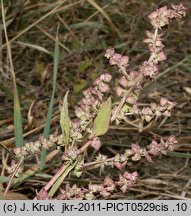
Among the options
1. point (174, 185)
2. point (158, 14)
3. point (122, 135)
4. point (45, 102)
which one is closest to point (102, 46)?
point (45, 102)

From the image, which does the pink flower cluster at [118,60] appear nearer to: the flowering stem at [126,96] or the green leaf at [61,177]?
the flowering stem at [126,96]

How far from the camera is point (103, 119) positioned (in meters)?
0.69

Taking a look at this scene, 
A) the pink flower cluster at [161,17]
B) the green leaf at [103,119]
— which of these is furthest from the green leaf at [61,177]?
the pink flower cluster at [161,17]

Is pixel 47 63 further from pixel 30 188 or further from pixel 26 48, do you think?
pixel 30 188

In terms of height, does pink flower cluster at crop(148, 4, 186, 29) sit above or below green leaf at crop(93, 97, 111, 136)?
above

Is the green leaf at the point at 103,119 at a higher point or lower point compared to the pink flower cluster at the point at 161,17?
lower

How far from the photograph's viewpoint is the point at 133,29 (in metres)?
1.69

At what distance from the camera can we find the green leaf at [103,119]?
0.69m

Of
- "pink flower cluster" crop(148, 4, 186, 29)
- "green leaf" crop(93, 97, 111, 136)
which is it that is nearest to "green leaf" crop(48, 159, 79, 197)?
"green leaf" crop(93, 97, 111, 136)

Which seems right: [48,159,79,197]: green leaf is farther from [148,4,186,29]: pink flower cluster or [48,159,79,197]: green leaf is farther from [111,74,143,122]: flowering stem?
[148,4,186,29]: pink flower cluster

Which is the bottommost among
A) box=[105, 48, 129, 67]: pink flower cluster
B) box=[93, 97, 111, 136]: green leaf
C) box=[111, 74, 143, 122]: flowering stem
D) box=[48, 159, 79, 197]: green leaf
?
box=[48, 159, 79, 197]: green leaf

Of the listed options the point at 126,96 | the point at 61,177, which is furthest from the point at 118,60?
the point at 61,177

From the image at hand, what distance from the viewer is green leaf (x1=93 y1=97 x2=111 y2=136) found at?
2.26 ft

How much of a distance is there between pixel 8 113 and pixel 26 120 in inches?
2.5
